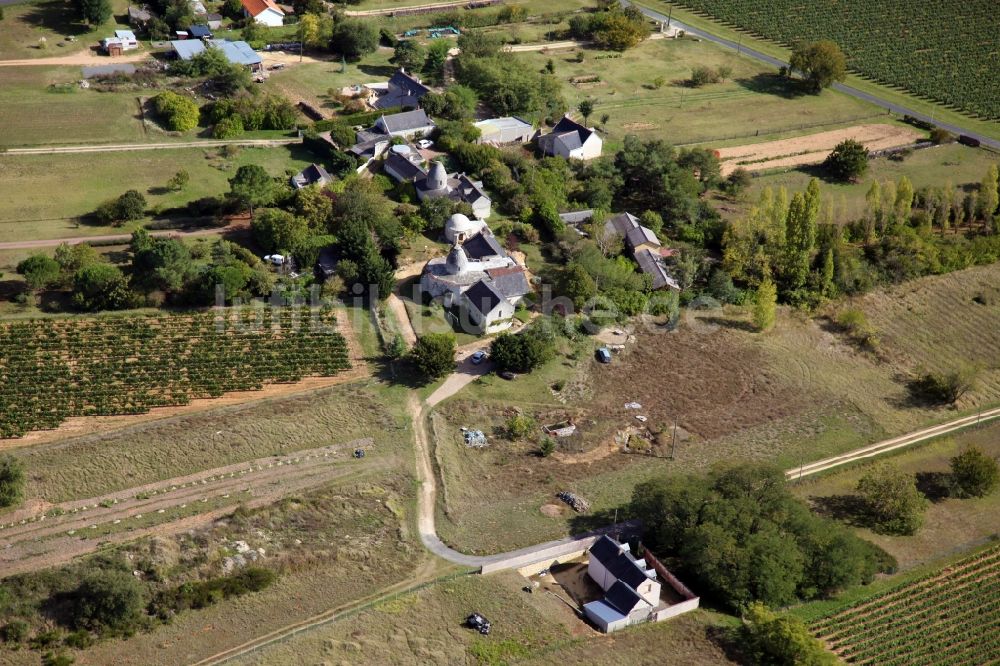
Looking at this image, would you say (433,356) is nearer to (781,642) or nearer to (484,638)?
(484,638)

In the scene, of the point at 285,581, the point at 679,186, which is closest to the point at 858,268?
the point at 679,186

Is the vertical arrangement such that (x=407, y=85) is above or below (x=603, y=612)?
above

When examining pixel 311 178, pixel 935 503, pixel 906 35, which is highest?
pixel 906 35

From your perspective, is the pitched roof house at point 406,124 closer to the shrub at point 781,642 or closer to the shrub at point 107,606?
the shrub at point 107,606

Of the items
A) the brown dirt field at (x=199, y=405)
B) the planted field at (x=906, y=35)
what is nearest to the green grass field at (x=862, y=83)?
the planted field at (x=906, y=35)

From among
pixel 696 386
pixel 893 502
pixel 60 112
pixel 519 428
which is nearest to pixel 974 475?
pixel 893 502

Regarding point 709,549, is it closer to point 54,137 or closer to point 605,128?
point 605,128
